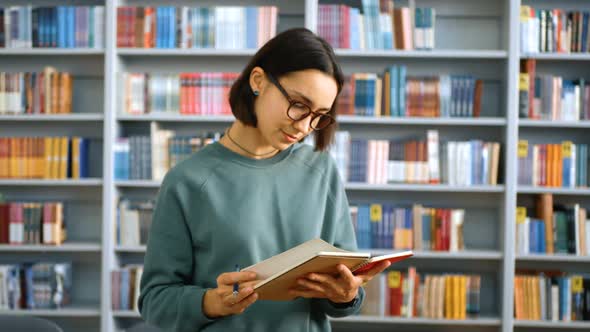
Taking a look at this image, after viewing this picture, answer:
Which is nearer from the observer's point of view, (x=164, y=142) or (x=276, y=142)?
(x=276, y=142)

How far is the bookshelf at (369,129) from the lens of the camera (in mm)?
3701

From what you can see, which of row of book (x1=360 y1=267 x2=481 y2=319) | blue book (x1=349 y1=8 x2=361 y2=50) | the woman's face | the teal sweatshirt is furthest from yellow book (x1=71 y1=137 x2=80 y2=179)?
the woman's face

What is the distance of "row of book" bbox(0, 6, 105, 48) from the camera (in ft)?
12.5

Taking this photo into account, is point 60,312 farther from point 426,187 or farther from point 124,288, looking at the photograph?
point 426,187

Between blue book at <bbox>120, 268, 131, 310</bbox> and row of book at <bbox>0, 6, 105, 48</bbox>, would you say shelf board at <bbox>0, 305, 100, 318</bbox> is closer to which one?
blue book at <bbox>120, 268, 131, 310</bbox>

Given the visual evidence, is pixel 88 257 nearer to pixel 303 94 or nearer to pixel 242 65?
pixel 242 65

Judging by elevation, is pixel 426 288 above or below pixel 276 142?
below

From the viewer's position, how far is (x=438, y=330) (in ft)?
12.8

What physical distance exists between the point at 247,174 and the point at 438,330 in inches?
111

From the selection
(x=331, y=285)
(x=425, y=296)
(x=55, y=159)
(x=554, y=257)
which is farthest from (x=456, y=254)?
(x=331, y=285)

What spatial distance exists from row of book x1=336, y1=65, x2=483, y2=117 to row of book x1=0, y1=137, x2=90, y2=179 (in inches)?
58.0

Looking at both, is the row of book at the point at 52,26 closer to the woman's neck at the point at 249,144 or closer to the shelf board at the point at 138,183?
the shelf board at the point at 138,183

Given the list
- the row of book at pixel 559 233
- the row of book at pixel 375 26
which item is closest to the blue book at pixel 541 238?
the row of book at pixel 559 233

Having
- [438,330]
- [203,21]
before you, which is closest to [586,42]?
[438,330]
